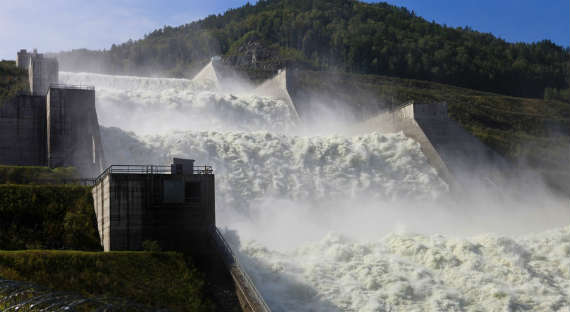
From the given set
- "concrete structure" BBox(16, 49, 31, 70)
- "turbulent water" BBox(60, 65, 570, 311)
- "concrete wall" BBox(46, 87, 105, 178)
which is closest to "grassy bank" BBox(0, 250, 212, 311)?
"turbulent water" BBox(60, 65, 570, 311)

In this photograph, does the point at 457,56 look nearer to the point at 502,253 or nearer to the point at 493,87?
the point at 493,87

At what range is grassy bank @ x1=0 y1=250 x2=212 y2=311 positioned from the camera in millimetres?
15344

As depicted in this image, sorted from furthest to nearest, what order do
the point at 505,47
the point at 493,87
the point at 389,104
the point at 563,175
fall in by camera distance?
the point at 505,47 < the point at 493,87 < the point at 389,104 < the point at 563,175

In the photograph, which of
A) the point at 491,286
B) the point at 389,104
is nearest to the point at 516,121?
the point at 389,104

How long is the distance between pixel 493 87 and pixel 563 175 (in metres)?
54.6

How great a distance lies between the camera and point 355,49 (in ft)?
299

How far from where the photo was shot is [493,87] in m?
86.9

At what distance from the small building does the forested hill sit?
185ft

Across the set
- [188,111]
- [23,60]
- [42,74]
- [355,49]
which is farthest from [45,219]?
[355,49]

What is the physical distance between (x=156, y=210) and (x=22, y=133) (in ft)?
41.9

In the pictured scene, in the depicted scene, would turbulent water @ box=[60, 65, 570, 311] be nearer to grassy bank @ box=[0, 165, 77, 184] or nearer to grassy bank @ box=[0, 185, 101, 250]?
grassy bank @ box=[0, 185, 101, 250]

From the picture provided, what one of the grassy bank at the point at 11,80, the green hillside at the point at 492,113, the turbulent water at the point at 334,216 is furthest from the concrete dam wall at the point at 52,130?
the green hillside at the point at 492,113

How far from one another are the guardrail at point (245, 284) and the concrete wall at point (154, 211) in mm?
618

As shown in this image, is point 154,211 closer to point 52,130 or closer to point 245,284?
point 245,284
